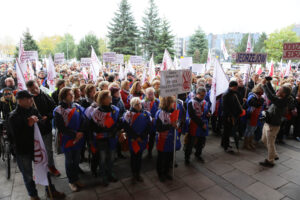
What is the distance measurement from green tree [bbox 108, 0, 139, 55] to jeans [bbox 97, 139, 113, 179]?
118 ft

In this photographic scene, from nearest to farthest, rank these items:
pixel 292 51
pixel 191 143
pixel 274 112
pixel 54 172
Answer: pixel 54 172 → pixel 274 112 → pixel 191 143 → pixel 292 51

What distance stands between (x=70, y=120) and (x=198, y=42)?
133 feet

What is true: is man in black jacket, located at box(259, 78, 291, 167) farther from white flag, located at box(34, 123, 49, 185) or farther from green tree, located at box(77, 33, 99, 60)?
green tree, located at box(77, 33, 99, 60)

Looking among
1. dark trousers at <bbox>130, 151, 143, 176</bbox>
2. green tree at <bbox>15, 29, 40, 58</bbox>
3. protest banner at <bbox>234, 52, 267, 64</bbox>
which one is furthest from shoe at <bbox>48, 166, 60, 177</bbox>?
green tree at <bbox>15, 29, 40, 58</bbox>

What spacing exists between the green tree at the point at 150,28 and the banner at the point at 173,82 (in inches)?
1448

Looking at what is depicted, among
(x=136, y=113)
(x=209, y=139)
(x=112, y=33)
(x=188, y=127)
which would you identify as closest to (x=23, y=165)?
(x=136, y=113)

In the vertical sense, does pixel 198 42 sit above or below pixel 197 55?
above

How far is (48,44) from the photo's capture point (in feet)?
215

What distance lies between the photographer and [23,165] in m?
3.38

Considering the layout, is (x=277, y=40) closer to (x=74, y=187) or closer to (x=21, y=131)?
(x=74, y=187)

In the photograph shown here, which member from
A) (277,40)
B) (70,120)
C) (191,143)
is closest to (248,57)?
(191,143)

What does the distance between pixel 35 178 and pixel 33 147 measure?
20.5 inches

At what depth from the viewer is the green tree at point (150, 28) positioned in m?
40.5

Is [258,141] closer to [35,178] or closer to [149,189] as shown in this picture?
[149,189]
